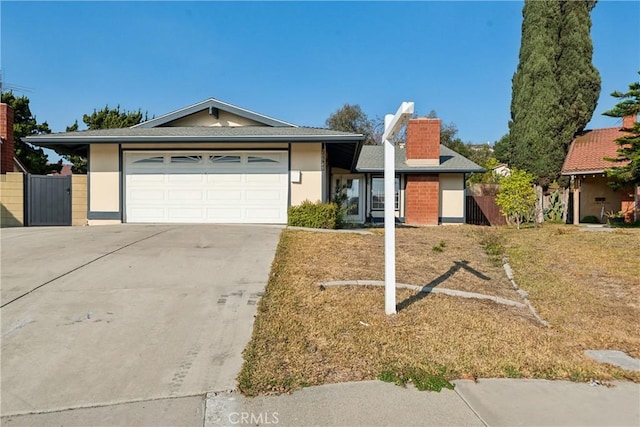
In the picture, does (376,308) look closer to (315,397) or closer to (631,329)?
(315,397)

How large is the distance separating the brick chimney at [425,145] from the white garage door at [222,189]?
323 inches

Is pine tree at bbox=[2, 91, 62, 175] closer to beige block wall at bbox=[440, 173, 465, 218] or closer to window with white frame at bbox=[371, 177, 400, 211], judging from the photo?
window with white frame at bbox=[371, 177, 400, 211]

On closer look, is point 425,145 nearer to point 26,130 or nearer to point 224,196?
point 224,196

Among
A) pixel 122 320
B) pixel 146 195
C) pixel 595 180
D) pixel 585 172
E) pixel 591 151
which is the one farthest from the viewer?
pixel 595 180

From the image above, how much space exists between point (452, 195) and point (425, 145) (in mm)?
2622

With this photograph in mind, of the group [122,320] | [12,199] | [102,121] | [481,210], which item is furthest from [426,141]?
[102,121]

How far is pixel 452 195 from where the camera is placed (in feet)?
60.4

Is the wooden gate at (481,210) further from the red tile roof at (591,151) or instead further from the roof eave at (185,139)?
the roof eave at (185,139)

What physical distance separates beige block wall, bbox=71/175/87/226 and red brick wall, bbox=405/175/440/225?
1272 centimetres

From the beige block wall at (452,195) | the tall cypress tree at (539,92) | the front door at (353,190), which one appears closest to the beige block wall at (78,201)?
the front door at (353,190)

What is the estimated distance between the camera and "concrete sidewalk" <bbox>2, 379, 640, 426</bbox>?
279 centimetres

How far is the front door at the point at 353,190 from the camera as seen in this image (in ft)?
61.2

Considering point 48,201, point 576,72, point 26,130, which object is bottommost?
point 48,201

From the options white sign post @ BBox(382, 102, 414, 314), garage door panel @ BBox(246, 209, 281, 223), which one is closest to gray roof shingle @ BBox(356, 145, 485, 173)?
garage door panel @ BBox(246, 209, 281, 223)
